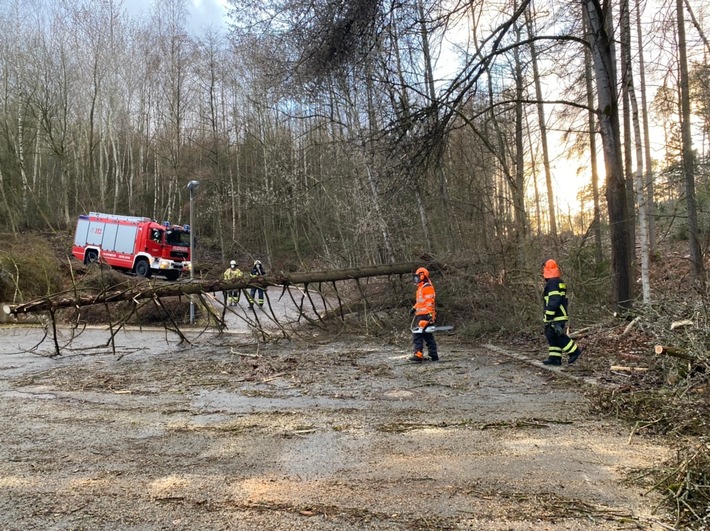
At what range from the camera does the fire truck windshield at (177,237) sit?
22992 millimetres

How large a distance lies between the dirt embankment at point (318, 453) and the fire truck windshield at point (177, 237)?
610 inches

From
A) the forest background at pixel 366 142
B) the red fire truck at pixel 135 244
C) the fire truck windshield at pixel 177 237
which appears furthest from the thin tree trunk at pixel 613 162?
the fire truck windshield at pixel 177 237

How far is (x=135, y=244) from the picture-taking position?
22.5 metres

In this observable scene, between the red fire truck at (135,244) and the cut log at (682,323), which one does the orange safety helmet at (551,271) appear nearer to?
the cut log at (682,323)

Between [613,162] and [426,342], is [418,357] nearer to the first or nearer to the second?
[426,342]

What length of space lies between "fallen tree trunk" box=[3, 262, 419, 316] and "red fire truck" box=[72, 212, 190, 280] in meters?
11.6

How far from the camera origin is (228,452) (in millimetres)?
4363

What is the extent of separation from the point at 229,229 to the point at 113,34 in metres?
14.0

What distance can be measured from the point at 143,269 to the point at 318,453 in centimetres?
2038

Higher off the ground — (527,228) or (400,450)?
(527,228)

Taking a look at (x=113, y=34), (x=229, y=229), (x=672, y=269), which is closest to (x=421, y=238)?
(x=672, y=269)

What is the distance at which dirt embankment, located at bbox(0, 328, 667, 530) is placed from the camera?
316 cm

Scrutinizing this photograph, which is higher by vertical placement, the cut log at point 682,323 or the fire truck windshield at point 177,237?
the fire truck windshield at point 177,237

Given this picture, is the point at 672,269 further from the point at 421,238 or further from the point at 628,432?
the point at 628,432
